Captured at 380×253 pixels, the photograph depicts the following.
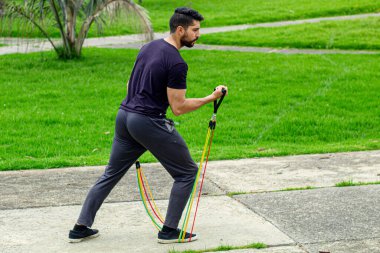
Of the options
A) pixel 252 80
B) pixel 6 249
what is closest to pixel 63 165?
pixel 6 249

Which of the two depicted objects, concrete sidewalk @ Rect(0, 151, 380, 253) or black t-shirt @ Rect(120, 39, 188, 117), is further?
concrete sidewalk @ Rect(0, 151, 380, 253)

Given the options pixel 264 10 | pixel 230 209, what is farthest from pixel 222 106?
pixel 264 10

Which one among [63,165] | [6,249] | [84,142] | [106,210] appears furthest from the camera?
[84,142]

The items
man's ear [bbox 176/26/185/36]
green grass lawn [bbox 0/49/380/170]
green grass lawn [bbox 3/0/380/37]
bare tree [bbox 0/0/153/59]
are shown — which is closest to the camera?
man's ear [bbox 176/26/185/36]

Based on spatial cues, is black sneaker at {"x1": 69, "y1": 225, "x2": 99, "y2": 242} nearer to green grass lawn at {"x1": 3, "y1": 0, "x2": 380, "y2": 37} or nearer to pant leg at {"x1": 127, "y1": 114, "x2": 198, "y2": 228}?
pant leg at {"x1": 127, "y1": 114, "x2": 198, "y2": 228}

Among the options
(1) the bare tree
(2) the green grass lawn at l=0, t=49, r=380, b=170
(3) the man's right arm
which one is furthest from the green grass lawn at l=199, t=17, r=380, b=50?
(3) the man's right arm

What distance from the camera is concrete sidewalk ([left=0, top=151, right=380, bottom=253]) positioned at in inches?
225

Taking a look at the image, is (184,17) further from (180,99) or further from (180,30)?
(180,99)

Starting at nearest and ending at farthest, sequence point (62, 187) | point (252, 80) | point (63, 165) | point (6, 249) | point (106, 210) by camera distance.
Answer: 1. point (6, 249)
2. point (106, 210)
3. point (62, 187)
4. point (63, 165)
5. point (252, 80)

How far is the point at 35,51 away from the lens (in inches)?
683

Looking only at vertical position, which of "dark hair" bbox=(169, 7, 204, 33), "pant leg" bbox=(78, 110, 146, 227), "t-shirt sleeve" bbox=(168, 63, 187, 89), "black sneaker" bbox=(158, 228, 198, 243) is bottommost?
"black sneaker" bbox=(158, 228, 198, 243)

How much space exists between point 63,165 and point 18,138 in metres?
1.87

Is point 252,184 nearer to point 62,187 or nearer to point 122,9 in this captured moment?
point 62,187

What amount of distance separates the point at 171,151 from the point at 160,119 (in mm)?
238
